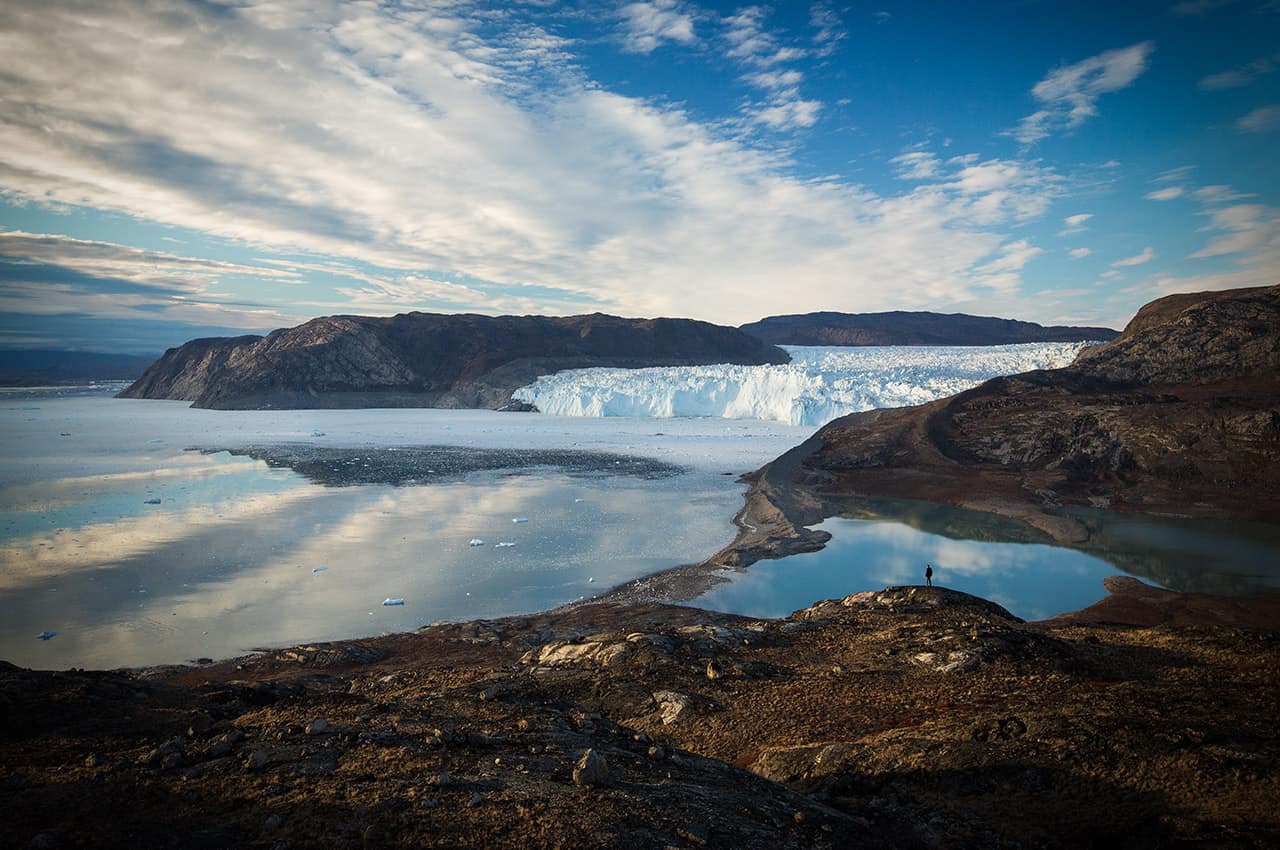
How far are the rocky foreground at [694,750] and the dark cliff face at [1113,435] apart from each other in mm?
13540

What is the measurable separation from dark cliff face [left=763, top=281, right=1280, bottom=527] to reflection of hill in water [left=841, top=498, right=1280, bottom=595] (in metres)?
0.91

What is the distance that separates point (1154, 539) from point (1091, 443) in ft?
22.8

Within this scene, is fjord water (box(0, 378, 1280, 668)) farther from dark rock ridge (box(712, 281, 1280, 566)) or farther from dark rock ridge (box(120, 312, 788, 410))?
dark rock ridge (box(120, 312, 788, 410))

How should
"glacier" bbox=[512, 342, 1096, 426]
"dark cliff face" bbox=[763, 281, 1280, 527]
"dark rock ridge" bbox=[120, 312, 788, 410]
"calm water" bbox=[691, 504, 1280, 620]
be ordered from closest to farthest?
"calm water" bbox=[691, 504, 1280, 620] → "dark cliff face" bbox=[763, 281, 1280, 527] → "glacier" bbox=[512, 342, 1096, 426] → "dark rock ridge" bbox=[120, 312, 788, 410]

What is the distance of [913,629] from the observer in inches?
331

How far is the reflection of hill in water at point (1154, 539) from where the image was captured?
539 inches

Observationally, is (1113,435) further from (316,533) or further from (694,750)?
(316,533)

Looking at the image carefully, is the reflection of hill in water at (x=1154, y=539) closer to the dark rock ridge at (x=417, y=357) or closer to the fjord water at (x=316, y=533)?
the fjord water at (x=316, y=533)

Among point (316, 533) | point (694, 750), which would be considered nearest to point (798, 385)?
point (316, 533)

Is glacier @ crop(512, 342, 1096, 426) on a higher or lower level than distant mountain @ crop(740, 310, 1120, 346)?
lower

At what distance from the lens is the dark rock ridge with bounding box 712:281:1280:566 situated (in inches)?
767

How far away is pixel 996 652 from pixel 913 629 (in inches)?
52.0

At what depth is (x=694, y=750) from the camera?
5.77 metres

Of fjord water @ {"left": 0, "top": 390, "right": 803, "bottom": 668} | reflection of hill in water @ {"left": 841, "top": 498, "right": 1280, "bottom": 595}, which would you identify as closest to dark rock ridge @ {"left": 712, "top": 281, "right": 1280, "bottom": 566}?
reflection of hill in water @ {"left": 841, "top": 498, "right": 1280, "bottom": 595}
